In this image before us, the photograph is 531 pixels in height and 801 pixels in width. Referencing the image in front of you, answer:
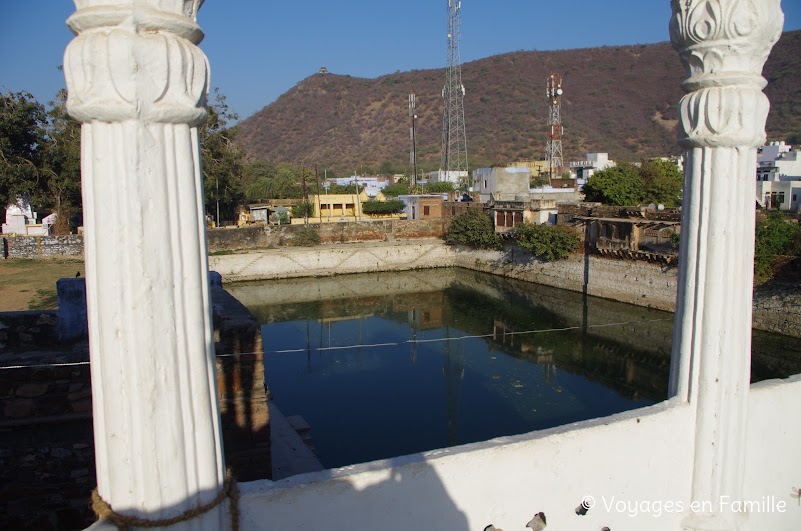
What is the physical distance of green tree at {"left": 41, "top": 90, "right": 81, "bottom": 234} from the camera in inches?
862

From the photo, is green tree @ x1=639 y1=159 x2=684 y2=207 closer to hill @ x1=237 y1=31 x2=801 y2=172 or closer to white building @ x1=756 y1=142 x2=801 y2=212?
white building @ x1=756 y1=142 x2=801 y2=212

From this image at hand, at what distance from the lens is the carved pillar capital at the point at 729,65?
8.04ft

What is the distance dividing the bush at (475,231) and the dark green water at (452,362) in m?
2.93

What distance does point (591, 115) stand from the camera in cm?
6881

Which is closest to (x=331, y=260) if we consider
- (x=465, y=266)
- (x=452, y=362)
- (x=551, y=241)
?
(x=465, y=266)

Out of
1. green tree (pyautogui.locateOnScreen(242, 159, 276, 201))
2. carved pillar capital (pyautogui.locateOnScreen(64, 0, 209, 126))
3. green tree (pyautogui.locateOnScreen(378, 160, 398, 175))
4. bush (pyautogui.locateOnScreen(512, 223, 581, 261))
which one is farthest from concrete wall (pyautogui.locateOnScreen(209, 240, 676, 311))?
green tree (pyautogui.locateOnScreen(378, 160, 398, 175))

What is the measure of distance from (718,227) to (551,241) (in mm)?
18039

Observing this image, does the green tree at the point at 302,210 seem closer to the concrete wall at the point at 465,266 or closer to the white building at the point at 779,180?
the concrete wall at the point at 465,266

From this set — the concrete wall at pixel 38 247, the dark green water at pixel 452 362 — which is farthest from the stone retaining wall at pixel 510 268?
the concrete wall at pixel 38 247

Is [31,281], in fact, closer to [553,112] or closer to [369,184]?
[553,112]

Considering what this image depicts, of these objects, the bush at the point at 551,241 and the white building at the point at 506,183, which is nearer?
the bush at the point at 551,241

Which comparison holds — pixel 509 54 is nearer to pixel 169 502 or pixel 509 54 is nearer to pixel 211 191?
pixel 211 191

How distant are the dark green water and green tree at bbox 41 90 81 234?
7.35 metres

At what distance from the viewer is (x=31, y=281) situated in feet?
43.9
